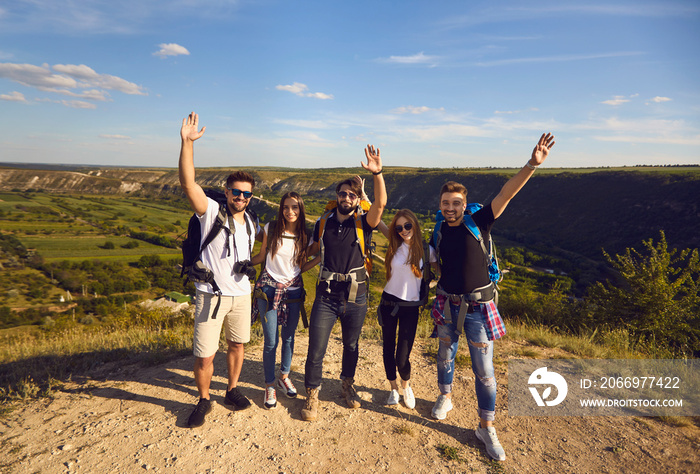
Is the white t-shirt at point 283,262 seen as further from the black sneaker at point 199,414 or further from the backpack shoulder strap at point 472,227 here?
the backpack shoulder strap at point 472,227

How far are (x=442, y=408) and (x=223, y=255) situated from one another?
2977 millimetres

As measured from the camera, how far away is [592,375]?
5.16 meters

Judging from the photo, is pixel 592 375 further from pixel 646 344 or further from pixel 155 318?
pixel 155 318

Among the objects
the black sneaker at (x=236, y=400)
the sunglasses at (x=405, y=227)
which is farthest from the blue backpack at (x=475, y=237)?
the black sneaker at (x=236, y=400)

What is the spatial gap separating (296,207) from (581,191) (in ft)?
326

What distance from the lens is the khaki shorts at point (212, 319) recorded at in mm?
3521

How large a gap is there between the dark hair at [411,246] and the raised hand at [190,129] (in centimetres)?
211

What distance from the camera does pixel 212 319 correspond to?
354cm

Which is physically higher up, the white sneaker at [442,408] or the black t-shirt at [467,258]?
the black t-shirt at [467,258]

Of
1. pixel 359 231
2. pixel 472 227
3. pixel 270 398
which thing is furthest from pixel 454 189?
pixel 270 398

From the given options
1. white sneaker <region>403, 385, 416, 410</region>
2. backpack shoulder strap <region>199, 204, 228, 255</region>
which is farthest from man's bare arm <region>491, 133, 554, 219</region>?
backpack shoulder strap <region>199, 204, 228, 255</region>

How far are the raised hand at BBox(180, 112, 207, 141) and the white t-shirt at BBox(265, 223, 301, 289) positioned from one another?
1.23 metres

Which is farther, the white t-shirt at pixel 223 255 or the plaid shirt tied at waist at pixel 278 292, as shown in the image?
the plaid shirt tied at waist at pixel 278 292

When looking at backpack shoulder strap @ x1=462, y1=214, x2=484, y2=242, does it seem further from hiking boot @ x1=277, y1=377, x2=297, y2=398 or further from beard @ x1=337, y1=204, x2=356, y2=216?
hiking boot @ x1=277, y1=377, x2=297, y2=398
